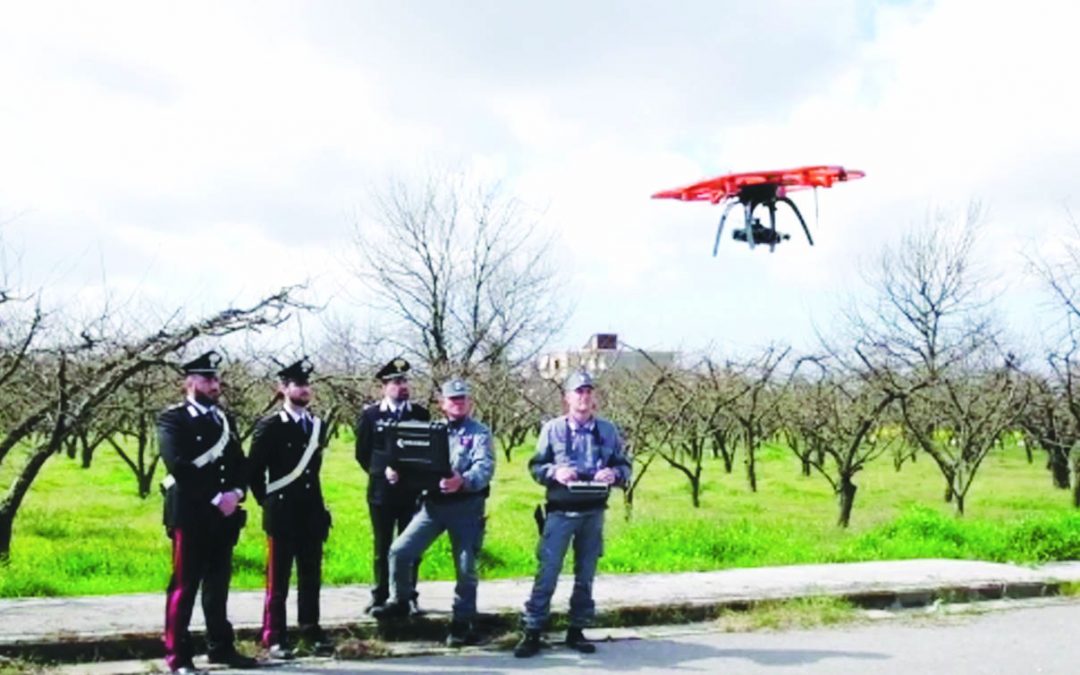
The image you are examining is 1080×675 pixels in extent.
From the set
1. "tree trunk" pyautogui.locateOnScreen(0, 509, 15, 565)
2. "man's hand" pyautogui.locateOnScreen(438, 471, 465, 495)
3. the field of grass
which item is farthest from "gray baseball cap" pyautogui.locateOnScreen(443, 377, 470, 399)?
"tree trunk" pyautogui.locateOnScreen(0, 509, 15, 565)

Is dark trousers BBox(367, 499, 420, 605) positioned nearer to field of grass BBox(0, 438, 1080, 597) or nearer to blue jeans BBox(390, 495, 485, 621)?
blue jeans BBox(390, 495, 485, 621)

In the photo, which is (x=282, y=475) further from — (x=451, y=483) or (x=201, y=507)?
(x=451, y=483)

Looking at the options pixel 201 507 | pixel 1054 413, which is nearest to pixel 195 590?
pixel 201 507

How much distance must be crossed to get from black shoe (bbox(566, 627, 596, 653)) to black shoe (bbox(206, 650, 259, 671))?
2.10 meters

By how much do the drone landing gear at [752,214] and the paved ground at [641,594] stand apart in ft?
11.2

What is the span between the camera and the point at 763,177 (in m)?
12.1

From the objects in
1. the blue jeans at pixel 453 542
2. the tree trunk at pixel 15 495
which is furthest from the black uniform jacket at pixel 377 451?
the tree trunk at pixel 15 495

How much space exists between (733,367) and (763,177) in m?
18.6

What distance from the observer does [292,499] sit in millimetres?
7566

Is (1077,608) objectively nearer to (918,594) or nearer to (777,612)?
(918,594)

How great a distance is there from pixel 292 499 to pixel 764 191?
6.62 meters

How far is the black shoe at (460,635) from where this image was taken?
7.94 metres

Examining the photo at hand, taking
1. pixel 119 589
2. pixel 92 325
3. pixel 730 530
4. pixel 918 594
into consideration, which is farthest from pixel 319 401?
pixel 918 594

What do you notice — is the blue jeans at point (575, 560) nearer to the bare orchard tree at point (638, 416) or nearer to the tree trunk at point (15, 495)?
the tree trunk at point (15, 495)
